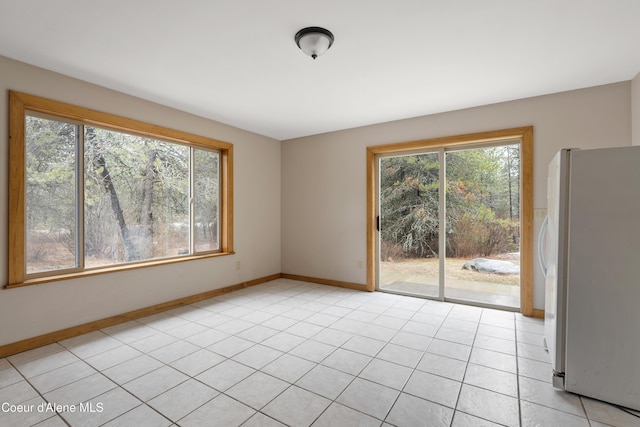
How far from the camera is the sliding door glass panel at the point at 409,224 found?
3967 millimetres

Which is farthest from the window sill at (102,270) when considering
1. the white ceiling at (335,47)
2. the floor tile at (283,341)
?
the white ceiling at (335,47)

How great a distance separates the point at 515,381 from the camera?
81.4 inches

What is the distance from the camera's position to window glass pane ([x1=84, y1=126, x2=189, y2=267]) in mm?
3053

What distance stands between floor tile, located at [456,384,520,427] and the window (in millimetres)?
3347

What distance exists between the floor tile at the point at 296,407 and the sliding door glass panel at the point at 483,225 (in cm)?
266

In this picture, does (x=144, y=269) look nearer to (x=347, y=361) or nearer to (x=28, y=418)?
(x=28, y=418)

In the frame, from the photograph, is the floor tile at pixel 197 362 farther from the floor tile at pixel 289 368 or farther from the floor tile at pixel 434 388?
the floor tile at pixel 434 388

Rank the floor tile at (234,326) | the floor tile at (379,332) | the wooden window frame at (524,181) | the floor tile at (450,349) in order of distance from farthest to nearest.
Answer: the wooden window frame at (524,181)
the floor tile at (234,326)
the floor tile at (379,332)
the floor tile at (450,349)

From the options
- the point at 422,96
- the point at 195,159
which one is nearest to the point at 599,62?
the point at 422,96

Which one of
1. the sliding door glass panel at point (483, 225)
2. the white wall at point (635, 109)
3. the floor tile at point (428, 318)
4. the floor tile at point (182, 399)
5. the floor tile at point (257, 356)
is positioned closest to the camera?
the floor tile at point (182, 399)

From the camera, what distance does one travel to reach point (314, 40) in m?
2.09

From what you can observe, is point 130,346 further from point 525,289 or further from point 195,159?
point 525,289

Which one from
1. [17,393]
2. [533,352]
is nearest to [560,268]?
[533,352]

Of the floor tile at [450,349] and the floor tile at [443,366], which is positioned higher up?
the floor tile at [450,349]
